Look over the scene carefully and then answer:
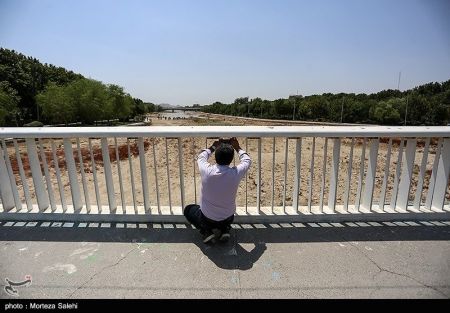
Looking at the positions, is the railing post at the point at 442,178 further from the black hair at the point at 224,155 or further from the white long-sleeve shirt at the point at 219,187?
the black hair at the point at 224,155

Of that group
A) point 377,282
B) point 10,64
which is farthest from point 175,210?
point 10,64

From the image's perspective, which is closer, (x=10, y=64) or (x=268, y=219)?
(x=268, y=219)

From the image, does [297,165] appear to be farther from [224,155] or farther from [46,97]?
[46,97]

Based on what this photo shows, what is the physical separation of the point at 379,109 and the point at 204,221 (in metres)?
58.8

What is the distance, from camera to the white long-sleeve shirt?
241 cm

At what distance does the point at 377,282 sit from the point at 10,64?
5624cm

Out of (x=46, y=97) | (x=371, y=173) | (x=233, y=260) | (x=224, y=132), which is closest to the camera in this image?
(x=233, y=260)

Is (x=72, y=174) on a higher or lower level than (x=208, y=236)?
higher

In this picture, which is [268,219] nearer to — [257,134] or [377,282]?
[257,134]

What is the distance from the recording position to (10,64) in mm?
43438

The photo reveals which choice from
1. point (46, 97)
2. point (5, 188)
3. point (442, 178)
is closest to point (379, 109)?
point (46, 97)

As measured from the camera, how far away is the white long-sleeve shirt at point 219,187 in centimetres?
241

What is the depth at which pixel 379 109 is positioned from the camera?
52500mm

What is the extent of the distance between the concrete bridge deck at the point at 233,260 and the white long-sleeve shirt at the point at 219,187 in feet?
1.16
